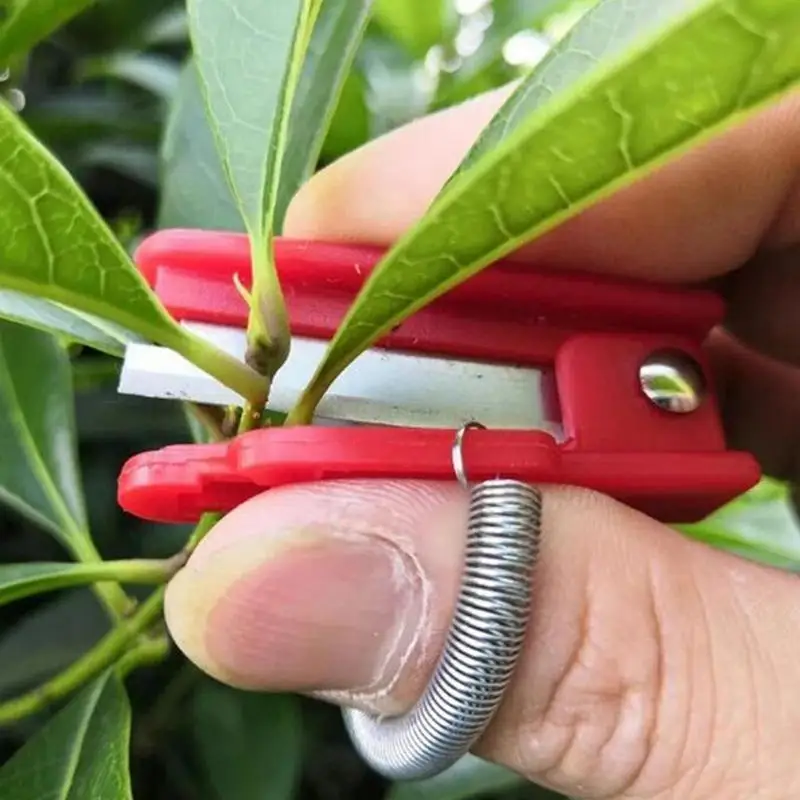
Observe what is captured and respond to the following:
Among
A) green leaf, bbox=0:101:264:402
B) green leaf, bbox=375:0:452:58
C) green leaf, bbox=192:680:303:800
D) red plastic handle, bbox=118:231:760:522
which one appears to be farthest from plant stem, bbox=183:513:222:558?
green leaf, bbox=375:0:452:58

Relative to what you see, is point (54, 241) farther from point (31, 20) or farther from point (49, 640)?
point (49, 640)

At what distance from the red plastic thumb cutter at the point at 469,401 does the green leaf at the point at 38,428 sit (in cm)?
20

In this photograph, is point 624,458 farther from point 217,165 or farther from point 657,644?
point 217,165

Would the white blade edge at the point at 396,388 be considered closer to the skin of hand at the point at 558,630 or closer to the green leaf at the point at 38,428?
the skin of hand at the point at 558,630

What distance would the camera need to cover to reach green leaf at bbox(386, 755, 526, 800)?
0.68 m

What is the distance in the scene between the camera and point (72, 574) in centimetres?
63

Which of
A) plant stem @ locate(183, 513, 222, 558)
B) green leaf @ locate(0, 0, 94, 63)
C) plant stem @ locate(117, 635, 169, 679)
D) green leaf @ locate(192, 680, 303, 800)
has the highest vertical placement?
green leaf @ locate(0, 0, 94, 63)

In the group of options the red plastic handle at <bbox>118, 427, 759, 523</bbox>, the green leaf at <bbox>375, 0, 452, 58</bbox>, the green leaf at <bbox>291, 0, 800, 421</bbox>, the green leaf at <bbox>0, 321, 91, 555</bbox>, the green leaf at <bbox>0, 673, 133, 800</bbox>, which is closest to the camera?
the green leaf at <bbox>291, 0, 800, 421</bbox>

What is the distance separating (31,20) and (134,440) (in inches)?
12.2

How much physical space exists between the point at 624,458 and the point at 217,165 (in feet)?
1.16

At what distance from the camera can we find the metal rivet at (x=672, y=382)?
56 cm

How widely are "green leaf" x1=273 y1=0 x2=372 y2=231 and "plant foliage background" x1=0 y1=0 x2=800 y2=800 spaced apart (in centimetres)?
1

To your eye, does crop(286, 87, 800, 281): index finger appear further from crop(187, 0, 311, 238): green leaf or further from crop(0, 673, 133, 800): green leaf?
crop(0, 673, 133, 800): green leaf

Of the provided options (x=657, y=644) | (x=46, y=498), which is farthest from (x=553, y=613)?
(x=46, y=498)
